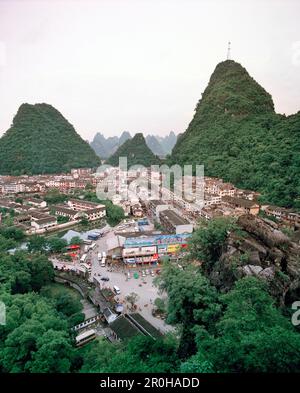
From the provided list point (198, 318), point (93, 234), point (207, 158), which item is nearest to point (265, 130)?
point (207, 158)

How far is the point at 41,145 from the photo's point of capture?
1304 inches

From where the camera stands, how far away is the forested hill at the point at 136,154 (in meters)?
38.1

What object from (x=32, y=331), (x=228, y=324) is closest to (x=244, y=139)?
(x=228, y=324)

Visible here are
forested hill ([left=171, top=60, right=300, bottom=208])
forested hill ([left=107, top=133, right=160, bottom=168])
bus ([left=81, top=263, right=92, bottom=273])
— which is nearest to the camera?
bus ([left=81, top=263, right=92, bottom=273])

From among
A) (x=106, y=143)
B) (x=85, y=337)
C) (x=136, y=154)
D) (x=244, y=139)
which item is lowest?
(x=85, y=337)

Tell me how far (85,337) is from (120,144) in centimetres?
6186

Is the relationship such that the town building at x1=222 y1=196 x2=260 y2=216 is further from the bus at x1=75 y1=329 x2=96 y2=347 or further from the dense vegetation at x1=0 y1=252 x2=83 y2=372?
the dense vegetation at x1=0 y1=252 x2=83 y2=372

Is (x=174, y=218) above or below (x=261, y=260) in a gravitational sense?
below

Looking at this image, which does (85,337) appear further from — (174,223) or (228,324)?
(174,223)

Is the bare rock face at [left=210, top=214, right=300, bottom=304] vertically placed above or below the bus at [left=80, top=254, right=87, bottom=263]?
above

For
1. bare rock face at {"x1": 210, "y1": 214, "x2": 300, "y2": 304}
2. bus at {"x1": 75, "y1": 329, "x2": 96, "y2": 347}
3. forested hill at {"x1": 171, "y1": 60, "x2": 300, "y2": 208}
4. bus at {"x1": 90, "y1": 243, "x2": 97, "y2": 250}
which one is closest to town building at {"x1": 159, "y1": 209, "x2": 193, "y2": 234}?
bus at {"x1": 90, "y1": 243, "x2": 97, "y2": 250}

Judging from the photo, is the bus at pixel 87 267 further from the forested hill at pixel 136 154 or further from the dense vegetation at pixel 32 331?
the forested hill at pixel 136 154

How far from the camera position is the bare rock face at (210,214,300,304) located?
5125 mm

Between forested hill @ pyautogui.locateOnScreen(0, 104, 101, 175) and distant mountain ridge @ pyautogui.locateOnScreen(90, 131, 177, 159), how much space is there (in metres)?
22.6
